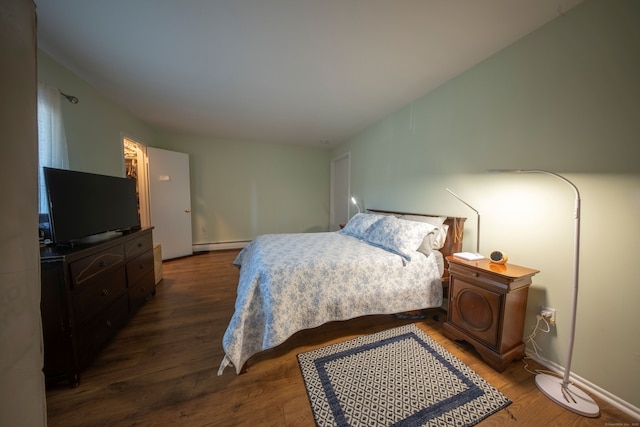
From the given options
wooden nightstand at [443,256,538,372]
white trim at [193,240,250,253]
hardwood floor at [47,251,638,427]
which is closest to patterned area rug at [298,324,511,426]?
hardwood floor at [47,251,638,427]

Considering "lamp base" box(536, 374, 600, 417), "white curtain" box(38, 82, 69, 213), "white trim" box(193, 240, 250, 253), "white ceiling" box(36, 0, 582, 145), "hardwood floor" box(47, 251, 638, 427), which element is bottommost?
"hardwood floor" box(47, 251, 638, 427)

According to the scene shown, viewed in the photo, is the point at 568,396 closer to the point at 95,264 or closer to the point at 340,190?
the point at 95,264

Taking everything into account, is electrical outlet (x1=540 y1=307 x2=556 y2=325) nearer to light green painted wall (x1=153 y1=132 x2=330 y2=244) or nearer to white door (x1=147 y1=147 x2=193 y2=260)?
light green painted wall (x1=153 y1=132 x2=330 y2=244)

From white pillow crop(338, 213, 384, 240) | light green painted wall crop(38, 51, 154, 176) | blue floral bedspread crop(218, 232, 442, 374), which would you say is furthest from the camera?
white pillow crop(338, 213, 384, 240)

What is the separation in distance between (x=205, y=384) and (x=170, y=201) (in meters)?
3.28

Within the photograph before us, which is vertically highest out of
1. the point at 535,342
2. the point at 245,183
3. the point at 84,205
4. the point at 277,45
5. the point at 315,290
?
the point at 277,45

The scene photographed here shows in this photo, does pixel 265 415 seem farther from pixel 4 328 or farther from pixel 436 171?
pixel 436 171

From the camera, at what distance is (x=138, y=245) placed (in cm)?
206

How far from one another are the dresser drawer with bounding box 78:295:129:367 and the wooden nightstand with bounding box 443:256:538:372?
103 inches

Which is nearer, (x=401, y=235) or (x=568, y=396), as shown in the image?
(x=568, y=396)

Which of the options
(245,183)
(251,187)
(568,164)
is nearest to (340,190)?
(251,187)

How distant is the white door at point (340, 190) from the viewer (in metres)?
4.22

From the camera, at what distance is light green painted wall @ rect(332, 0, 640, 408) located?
113 centimetres

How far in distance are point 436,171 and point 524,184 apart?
781 millimetres
